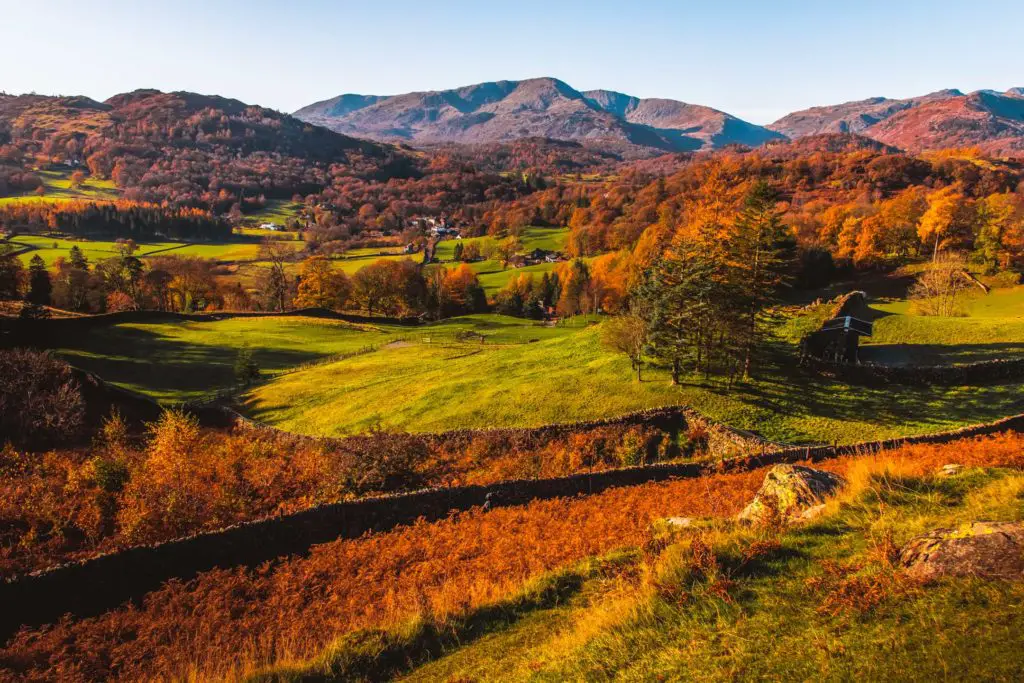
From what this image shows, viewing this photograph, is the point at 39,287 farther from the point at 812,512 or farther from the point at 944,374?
the point at 944,374

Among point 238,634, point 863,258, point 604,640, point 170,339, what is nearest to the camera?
point 604,640

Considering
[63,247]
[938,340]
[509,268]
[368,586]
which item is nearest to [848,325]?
[938,340]

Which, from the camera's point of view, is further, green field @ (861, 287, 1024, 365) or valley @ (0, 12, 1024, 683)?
green field @ (861, 287, 1024, 365)

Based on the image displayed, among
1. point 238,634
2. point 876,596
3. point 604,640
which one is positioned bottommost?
point 238,634

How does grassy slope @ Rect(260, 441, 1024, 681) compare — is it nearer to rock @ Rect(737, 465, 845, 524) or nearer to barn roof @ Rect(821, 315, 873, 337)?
rock @ Rect(737, 465, 845, 524)

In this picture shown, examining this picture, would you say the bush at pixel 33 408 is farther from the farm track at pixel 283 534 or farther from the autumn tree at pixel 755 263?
the autumn tree at pixel 755 263

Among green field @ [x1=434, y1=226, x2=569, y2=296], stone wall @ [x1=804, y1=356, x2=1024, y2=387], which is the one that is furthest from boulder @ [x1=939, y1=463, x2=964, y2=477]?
green field @ [x1=434, y1=226, x2=569, y2=296]

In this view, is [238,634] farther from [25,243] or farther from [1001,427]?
[25,243]

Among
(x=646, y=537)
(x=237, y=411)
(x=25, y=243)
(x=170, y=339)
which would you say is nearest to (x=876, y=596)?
(x=646, y=537)
